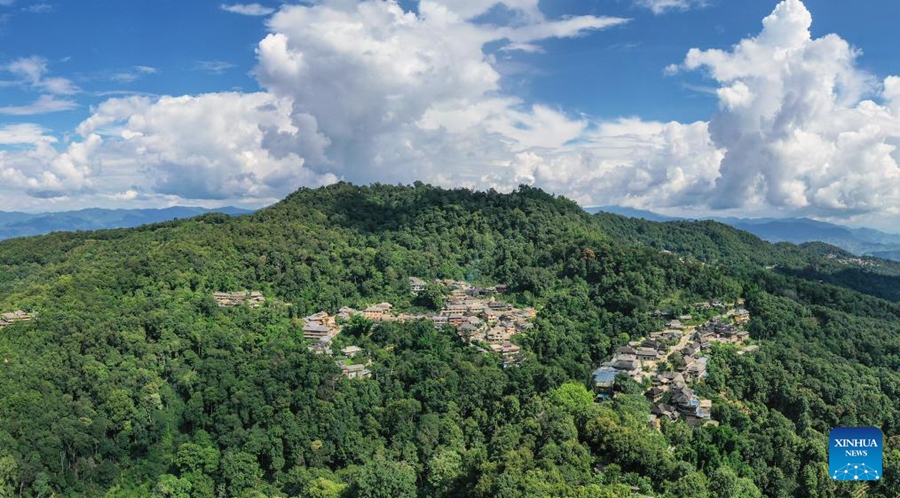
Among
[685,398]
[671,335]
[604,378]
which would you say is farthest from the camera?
[671,335]

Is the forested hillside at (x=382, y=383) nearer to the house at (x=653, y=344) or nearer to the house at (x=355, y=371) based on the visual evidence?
the house at (x=355, y=371)

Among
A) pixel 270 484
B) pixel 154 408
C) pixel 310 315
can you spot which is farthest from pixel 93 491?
pixel 310 315

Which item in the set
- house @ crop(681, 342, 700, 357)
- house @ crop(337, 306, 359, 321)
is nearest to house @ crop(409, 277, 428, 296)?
house @ crop(337, 306, 359, 321)

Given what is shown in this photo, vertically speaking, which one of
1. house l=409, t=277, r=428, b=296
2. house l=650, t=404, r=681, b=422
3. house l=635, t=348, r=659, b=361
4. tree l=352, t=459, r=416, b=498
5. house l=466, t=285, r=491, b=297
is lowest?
tree l=352, t=459, r=416, b=498

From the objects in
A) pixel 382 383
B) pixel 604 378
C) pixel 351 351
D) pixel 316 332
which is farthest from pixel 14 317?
pixel 604 378

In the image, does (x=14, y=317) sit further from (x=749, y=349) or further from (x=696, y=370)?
(x=749, y=349)

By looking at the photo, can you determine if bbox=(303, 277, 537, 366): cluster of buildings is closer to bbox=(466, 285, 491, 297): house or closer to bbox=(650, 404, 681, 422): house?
bbox=(466, 285, 491, 297): house
